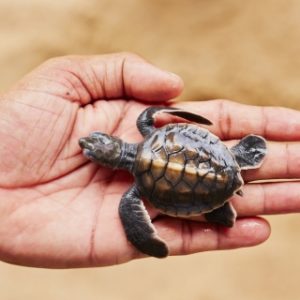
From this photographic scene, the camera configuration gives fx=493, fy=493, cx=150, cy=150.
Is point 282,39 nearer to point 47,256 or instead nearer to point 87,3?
point 87,3

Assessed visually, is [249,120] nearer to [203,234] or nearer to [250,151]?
[250,151]

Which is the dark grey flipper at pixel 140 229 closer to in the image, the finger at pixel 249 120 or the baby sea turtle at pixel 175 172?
the baby sea turtle at pixel 175 172

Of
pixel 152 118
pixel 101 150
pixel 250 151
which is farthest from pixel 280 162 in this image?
pixel 101 150

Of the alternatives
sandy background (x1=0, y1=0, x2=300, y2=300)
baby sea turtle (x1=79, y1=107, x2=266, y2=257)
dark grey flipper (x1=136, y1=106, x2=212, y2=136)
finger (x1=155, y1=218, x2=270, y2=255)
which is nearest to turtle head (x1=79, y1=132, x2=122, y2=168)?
baby sea turtle (x1=79, y1=107, x2=266, y2=257)

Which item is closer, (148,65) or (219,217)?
(219,217)

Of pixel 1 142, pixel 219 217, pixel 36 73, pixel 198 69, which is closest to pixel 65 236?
pixel 1 142

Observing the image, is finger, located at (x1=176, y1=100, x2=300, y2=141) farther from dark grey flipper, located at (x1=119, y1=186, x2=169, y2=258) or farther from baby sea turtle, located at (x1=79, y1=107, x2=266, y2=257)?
dark grey flipper, located at (x1=119, y1=186, x2=169, y2=258)

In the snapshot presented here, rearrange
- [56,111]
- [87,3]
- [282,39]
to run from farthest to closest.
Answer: [87,3] < [282,39] < [56,111]
